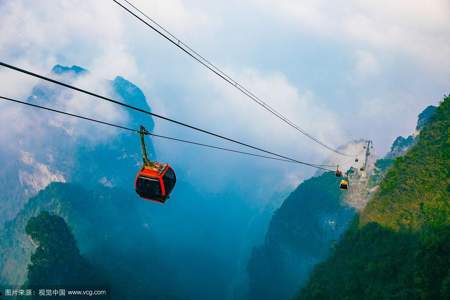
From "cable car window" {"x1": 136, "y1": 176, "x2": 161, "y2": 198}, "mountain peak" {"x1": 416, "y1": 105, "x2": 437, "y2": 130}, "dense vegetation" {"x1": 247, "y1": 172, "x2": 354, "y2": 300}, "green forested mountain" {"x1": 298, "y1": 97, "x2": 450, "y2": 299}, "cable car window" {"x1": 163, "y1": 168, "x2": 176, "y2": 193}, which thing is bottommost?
"cable car window" {"x1": 136, "y1": 176, "x2": 161, "y2": 198}

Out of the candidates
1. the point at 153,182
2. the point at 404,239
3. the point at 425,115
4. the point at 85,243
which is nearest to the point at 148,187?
the point at 153,182

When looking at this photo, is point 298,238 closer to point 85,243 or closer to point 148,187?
point 85,243

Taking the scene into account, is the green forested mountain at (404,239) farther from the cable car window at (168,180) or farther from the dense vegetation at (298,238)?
the dense vegetation at (298,238)

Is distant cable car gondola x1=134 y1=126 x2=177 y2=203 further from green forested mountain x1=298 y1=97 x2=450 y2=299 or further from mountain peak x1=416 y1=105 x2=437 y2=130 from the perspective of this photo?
mountain peak x1=416 y1=105 x2=437 y2=130

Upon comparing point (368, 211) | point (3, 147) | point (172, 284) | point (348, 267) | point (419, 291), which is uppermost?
point (3, 147)

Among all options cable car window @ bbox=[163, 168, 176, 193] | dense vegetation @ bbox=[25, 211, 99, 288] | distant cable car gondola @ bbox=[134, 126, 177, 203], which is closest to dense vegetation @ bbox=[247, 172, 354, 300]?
dense vegetation @ bbox=[25, 211, 99, 288]

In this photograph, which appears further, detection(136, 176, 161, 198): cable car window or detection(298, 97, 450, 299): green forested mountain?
detection(298, 97, 450, 299): green forested mountain

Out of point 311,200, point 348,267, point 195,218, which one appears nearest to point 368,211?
point 348,267

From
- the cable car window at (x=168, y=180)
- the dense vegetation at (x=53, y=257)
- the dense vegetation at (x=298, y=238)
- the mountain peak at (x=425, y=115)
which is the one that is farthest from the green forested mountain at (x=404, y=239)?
the dense vegetation at (x=298, y=238)

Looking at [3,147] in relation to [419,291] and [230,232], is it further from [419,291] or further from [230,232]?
[419,291]
